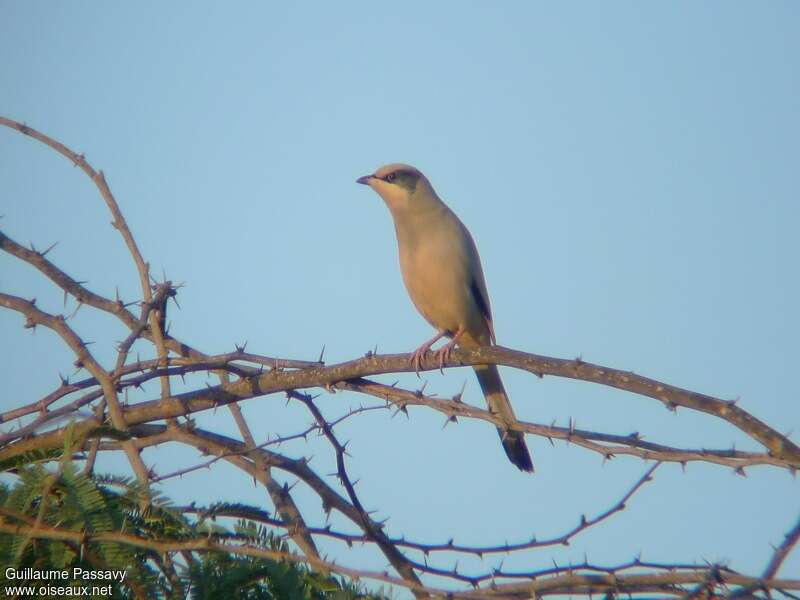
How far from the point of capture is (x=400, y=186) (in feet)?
28.5

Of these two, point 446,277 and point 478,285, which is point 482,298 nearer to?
point 478,285

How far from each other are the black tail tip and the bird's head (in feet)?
7.44

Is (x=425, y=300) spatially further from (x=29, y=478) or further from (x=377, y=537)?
(x=29, y=478)

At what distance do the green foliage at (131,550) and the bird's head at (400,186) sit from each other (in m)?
4.98

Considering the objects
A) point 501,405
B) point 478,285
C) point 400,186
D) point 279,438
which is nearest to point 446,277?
point 478,285

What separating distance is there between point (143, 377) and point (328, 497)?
3.30ft

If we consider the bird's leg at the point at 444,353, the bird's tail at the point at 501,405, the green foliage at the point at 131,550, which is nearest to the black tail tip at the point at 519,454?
the bird's tail at the point at 501,405

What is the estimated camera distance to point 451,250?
782cm

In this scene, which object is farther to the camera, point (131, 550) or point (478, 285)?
point (478, 285)

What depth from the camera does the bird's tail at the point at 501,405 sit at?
7160mm

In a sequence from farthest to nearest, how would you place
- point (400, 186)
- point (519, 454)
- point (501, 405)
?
point (400, 186), point (501, 405), point (519, 454)

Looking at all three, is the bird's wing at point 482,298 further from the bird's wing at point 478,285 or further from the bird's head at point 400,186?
the bird's head at point 400,186

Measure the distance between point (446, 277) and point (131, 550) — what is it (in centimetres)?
447

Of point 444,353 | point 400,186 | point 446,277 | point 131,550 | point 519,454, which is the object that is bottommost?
point 131,550
